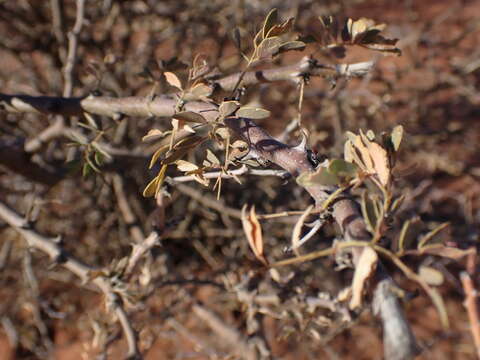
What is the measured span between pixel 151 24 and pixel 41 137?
3.77 feet

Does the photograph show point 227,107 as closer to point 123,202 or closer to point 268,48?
point 268,48

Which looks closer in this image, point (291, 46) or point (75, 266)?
point (291, 46)

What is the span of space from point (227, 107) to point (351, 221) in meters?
0.18

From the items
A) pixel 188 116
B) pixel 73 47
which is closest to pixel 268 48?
pixel 188 116

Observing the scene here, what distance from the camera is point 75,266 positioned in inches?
31.8

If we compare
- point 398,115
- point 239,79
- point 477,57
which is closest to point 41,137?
point 239,79

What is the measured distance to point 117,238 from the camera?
1.98m

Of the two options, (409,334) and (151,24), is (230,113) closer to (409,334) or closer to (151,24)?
(409,334)

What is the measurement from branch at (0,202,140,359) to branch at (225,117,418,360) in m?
0.38

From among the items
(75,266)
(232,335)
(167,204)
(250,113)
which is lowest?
(232,335)

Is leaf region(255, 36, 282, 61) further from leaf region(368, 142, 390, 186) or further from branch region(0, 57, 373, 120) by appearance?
leaf region(368, 142, 390, 186)

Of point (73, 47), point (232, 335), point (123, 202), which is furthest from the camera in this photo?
point (123, 202)

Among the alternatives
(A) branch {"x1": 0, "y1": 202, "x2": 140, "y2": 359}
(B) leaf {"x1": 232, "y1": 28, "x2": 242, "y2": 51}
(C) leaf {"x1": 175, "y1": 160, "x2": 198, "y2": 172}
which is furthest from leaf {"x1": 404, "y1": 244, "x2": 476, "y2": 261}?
(A) branch {"x1": 0, "y1": 202, "x2": 140, "y2": 359}

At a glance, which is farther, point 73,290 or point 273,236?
point 73,290
